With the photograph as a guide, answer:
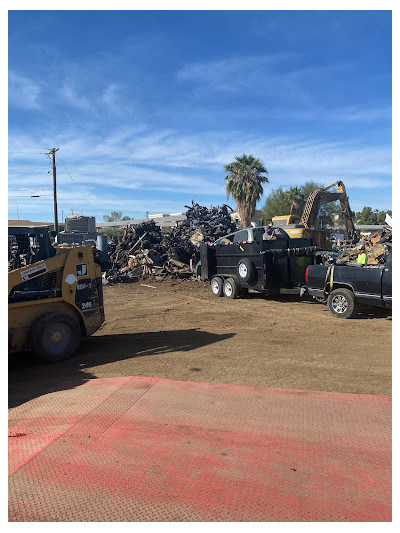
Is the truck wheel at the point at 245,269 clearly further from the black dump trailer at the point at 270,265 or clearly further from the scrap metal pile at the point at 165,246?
the scrap metal pile at the point at 165,246

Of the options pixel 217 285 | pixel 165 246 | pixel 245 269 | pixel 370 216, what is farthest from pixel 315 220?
pixel 370 216

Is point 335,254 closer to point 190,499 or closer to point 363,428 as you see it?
point 363,428

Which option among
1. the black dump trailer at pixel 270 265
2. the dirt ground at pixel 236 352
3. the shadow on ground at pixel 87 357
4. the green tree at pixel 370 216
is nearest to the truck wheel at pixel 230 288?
the black dump trailer at pixel 270 265

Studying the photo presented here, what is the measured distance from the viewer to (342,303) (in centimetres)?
1009

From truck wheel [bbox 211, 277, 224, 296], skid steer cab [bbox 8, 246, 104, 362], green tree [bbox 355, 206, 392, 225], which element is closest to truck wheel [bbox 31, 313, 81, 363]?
skid steer cab [bbox 8, 246, 104, 362]

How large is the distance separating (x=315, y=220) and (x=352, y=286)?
1705 centimetres

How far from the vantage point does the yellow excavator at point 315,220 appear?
76.6 ft

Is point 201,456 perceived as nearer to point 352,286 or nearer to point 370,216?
point 352,286

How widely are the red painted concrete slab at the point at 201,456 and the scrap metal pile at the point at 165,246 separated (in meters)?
15.6

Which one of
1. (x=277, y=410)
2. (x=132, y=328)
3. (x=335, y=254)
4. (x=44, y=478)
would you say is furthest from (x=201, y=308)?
(x=335, y=254)

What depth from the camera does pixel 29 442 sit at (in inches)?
166

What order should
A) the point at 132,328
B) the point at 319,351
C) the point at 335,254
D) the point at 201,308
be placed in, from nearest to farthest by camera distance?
the point at 319,351, the point at 132,328, the point at 201,308, the point at 335,254

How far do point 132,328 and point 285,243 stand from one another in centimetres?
587

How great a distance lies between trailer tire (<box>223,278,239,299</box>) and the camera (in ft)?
45.2
